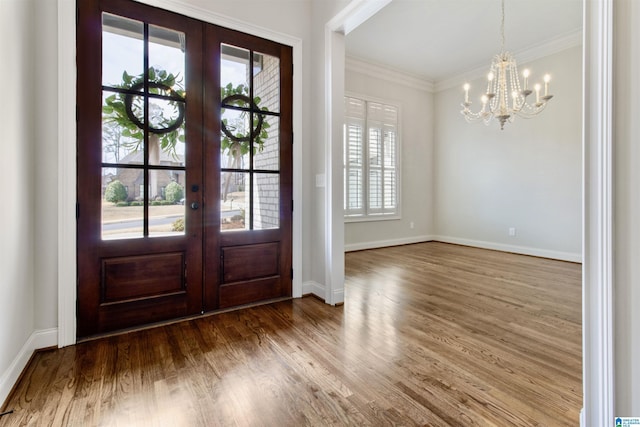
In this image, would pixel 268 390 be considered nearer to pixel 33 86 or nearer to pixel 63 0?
pixel 33 86

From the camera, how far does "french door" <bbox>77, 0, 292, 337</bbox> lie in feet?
6.64

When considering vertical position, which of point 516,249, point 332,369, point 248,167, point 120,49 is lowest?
point 332,369

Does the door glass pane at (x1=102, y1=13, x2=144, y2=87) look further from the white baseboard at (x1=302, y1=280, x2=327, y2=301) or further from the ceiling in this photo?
the ceiling

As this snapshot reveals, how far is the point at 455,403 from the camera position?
4.51ft

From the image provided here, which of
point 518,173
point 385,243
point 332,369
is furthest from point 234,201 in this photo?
point 518,173

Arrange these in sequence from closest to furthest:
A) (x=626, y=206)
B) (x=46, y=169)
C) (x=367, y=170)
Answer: (x=626, y=206)
(x=46, y=169)
(x=367, y=170)

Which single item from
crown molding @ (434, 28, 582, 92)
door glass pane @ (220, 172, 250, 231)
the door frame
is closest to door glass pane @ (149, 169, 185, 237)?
door glass pane @ (220, 172, 250, 231)

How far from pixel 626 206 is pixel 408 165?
478 cm

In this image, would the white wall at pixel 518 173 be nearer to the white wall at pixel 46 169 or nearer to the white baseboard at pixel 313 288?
the white baseboard at pixel 313 288

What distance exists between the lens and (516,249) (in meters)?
4.80

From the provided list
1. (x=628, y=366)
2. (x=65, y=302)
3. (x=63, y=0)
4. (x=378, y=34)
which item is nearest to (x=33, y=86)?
(x=63, y=0)

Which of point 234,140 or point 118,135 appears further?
point 234,140

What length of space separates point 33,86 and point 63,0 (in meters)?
0.60

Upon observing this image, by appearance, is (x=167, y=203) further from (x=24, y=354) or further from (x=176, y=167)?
(x=24, y=354)
